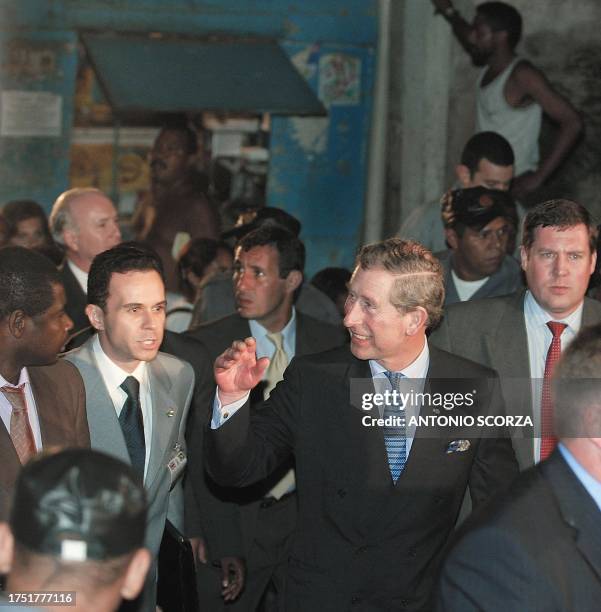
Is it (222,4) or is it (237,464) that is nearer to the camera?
(237,464)

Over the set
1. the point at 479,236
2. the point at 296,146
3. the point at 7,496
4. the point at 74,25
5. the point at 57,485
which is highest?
the point at 74,25

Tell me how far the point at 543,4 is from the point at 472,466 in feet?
17.4

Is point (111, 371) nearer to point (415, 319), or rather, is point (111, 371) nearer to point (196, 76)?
point (415, 319)

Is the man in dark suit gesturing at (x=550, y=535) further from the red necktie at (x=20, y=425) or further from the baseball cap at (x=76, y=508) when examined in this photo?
the red necktie at (x=20, y=425)

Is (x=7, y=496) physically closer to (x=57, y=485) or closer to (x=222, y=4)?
(x=57, y=485)

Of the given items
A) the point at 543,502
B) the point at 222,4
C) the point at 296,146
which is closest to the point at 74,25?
the point at 222,4

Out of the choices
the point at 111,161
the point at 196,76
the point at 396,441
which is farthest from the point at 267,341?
the point at 196,76

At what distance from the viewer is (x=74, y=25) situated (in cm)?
913

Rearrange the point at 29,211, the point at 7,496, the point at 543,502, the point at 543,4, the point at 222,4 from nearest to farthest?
the point at 543,502
the point at 7,496
the point at 29,211
the point at 543,4
the point at 222,4

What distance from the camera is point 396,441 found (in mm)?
4188

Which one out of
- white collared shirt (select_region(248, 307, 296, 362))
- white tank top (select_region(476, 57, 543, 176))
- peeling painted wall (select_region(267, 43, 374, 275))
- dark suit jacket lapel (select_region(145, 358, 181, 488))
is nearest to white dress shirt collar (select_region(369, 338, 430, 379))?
dark suit jacket lapel (select_region(145, 358, 181, 488))

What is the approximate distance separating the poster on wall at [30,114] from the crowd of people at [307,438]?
342cm

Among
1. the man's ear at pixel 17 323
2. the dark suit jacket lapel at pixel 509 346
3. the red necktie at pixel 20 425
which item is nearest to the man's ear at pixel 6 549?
the red necktie at pixel 20 425

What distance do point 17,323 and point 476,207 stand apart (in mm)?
2759
